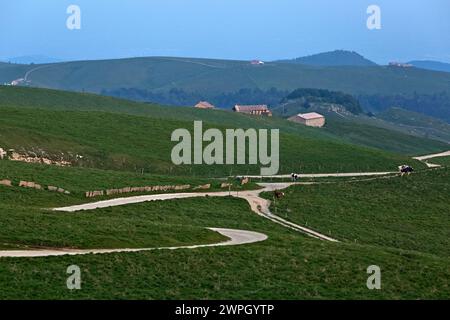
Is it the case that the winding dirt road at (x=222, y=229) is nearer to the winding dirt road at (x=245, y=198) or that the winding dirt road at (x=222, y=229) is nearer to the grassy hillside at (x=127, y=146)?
the winding dirt road at (x=245, y=198)

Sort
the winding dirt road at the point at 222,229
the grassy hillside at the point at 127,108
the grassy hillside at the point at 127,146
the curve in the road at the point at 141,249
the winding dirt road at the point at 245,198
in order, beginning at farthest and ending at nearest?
1. the grassy hillside at the point at 127,108
2. the grassy hillside at the point at 127,146
3. the winding dirt road at the point at 245,198
4. the winding dirt road at the point at 222,229
5. the curve in the road at the point at 141,249

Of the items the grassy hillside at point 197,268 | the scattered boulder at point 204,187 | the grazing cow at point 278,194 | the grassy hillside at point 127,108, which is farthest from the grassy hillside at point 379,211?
the grassy hillside at point 127,108

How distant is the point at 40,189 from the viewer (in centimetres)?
6456

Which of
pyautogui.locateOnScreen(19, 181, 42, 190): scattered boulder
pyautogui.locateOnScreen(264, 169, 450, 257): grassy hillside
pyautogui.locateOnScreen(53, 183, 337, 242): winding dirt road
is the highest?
pyautogui.locateOnScreen(19, 181, 42, 190): scattered boulder

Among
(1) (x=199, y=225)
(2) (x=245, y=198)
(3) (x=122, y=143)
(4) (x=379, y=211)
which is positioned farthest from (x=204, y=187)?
(3) (x=122, y=143)

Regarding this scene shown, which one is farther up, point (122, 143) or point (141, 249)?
point (122, 143)

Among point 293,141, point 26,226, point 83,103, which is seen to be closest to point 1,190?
point 26,226

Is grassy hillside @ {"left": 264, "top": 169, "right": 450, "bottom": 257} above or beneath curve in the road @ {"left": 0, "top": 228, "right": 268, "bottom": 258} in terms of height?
beneath

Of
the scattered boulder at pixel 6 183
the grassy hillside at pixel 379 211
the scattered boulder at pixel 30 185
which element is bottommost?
the grassy hillside at pixel 379 211

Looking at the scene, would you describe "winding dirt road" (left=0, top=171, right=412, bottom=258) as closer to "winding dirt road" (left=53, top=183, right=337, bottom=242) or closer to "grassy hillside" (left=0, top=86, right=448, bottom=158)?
"winding dirt road" (left=53, top=183, right=337, bottom=242)

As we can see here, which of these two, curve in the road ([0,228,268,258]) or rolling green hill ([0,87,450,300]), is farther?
curve in the road ([0,228,268,258])

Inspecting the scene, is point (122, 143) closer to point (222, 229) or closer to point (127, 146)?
point (127, 146)

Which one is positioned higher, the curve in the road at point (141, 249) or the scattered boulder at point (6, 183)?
the scattered boulder at point (6, 183)

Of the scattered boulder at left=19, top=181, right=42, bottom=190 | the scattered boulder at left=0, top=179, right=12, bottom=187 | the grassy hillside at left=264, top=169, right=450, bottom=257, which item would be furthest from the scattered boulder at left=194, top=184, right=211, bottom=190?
the scattered boulder at left=0, top=179, right=12, bottom=187
